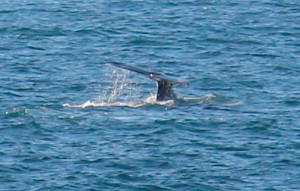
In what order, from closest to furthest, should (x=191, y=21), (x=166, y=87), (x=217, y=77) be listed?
(x=166, y=87), (x=217, y=77), (x=191, y=21)

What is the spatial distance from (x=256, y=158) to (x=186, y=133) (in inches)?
131

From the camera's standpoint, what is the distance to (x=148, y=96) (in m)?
37.8

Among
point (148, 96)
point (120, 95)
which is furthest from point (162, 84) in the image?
point (120, 95)

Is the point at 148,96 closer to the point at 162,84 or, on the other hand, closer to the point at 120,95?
the point at 120,95

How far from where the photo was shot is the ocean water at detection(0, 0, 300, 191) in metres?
29.3

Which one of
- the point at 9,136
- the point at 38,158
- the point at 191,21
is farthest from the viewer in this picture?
the point at 191,21

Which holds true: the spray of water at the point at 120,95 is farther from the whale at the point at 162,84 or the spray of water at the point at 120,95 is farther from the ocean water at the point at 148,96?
the whale at the point at 162,84

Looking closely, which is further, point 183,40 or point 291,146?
point 183,40

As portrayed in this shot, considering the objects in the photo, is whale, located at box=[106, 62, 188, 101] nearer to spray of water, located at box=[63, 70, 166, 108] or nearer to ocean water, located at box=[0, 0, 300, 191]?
spray of water, located at box=[63, 70, 166, 108]

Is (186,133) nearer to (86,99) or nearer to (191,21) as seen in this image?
(86,99)

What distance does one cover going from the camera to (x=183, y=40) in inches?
1855

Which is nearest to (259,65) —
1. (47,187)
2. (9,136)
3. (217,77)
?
(217,77)

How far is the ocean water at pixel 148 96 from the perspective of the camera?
1153 inches

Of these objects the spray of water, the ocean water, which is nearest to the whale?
the spray of water
